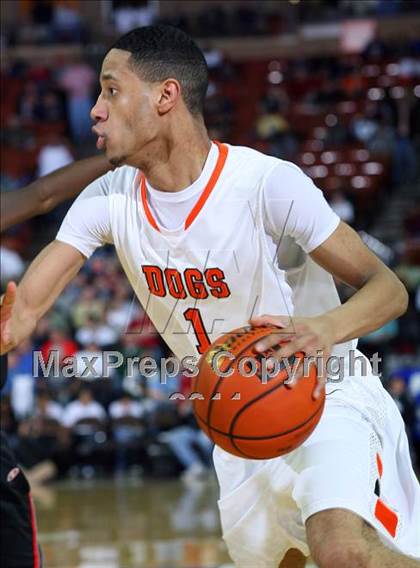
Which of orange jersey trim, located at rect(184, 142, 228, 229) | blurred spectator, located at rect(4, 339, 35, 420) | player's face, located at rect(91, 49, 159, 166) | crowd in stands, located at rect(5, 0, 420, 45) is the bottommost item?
blurred spectator, located at rect(4, 339, 35, 420)

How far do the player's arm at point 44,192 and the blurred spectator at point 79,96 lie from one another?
1497 cm

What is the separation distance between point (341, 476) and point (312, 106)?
16406 mm

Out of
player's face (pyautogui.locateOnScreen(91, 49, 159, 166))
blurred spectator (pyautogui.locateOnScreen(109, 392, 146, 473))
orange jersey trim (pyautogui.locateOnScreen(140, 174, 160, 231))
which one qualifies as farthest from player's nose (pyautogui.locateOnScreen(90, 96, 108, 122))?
blurred spectator (pyautogui.locateOnScreen(109, 392, 146, 473))

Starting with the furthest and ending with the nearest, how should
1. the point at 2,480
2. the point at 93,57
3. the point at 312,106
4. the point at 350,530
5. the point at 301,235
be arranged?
the point at 93,57 < the point at 312,106 < the point at 2,480 < the point at 301,235 < the point at 350,530

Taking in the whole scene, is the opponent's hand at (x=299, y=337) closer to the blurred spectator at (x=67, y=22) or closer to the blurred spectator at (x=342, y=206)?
the blurred spectator at (x=342, y=206)

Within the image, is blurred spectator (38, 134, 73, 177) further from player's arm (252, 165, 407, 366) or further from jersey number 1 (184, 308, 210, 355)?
player's arm (252, 165, 407, 366)

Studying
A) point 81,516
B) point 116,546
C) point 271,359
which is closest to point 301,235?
point 271,359

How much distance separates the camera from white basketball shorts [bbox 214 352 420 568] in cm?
338

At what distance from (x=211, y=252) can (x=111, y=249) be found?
38.1 feet

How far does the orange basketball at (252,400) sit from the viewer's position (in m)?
3.10

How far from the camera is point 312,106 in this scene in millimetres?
19281

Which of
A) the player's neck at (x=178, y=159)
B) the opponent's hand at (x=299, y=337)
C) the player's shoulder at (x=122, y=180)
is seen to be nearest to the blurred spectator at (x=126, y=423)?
the player's shoulder at (x=122, y=180)

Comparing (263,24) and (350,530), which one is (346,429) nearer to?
(350,530)

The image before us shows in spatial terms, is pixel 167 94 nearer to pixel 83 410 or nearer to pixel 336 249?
pixel 336 249
